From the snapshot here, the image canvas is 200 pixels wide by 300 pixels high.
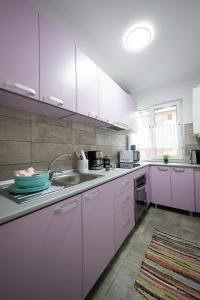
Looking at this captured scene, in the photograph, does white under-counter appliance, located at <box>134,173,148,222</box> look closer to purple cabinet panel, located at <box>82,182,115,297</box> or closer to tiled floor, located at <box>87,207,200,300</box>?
tiled floor, located at <box>87,207,200,300</box>

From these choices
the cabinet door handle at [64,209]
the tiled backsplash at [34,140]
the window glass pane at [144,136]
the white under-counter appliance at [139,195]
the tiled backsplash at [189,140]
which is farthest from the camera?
the window glass pane at [144,136]

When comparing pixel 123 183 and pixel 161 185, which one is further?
pixel 161 185

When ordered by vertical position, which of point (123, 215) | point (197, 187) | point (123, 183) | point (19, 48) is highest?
point (19, 48)

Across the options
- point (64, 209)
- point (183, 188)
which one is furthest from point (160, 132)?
point (64, 209)

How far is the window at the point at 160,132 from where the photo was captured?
273 cm

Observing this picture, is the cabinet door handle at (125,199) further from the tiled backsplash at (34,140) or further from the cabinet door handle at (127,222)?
the tiled backsplash at (34,140)

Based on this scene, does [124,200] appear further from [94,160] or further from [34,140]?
[34,140]

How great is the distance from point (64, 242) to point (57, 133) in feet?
3.47

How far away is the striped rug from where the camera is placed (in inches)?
40.0

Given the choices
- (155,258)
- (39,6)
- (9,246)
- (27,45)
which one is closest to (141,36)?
(39,6)

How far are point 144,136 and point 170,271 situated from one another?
246 cm

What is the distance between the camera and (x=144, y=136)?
3148mm

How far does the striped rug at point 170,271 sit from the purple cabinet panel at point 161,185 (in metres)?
0.84

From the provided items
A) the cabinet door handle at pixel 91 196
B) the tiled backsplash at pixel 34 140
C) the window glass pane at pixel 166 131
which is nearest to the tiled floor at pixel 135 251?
the cabinet door handle at pixel 91 196
